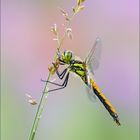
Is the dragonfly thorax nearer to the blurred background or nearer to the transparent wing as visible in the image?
the transparent wing

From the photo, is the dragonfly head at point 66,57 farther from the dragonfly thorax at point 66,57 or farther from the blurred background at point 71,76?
the blurred background at point 71,76

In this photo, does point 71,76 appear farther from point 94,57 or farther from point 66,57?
point 66,57

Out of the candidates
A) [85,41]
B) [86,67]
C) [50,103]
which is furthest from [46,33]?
[86,67]

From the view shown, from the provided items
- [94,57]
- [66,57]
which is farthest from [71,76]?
[66,57]

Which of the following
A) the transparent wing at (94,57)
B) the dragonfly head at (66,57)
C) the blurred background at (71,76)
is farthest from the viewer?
the blurred background at (71,76)

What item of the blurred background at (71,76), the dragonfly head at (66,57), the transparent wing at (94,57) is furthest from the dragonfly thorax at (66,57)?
the blurred background at (71,76)

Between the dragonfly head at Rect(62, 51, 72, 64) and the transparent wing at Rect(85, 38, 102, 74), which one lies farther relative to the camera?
the transparent wing at Rect(85, 38, 102, 74)

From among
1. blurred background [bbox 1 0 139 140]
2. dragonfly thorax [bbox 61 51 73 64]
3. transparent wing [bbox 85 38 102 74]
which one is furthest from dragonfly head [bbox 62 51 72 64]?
blurred background [bbox 1 0 139 140]
